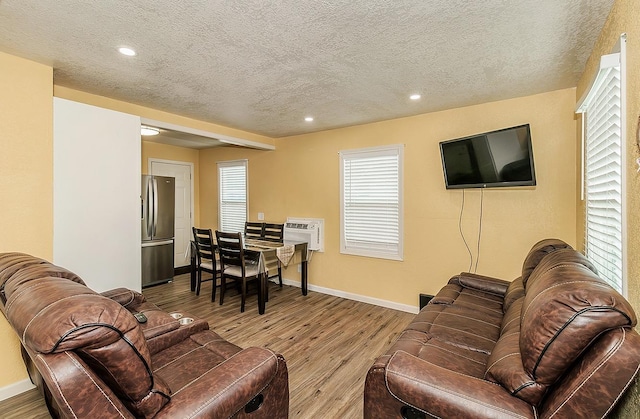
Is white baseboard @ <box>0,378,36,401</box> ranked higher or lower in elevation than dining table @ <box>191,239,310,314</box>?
lower

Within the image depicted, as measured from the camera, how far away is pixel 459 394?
3.91ft

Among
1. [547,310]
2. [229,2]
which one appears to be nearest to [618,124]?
[547,310]

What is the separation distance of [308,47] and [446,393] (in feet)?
6.90

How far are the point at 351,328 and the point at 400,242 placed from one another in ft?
4.10

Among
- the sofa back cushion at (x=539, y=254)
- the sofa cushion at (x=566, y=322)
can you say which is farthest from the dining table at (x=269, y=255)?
the sofa cushion at (x=566, y=322)

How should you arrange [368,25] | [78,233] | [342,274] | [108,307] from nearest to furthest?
[108,307]
[368,25]
[78,233]
[342,274]

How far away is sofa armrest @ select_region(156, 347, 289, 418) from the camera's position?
1.11 m

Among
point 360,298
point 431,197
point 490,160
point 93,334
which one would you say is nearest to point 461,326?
point 490,160

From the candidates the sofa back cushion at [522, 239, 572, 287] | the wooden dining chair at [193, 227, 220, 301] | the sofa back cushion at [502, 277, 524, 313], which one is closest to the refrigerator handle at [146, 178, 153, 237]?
the wooden dining chair at [193, 227, 220, 301]

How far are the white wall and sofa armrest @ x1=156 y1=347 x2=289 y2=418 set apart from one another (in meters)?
1.98

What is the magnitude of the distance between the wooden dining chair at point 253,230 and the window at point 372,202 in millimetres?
1427

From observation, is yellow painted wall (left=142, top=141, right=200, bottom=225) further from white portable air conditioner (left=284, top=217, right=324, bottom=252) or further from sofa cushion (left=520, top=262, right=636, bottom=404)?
sofa cushion (left=520, top=262, right=636, bottom=404)

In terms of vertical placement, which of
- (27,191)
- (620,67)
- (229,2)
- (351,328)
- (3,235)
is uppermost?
(229,2)

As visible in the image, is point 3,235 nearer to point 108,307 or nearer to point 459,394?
point 108,307
